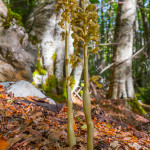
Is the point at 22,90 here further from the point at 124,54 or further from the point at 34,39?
the point at 124,54

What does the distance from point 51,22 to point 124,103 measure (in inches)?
185

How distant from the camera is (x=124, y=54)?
584cm

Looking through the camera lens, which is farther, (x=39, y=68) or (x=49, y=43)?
(x=49, y=43)

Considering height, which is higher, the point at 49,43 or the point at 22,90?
the point at 49,43

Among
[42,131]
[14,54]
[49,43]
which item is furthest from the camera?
[49,43]

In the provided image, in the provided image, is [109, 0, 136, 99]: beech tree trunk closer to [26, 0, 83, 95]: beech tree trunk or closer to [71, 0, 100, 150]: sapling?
[26, 0, 83, 95]: beech tree trunk

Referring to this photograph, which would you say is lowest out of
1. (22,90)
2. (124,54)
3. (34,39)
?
(22,90)

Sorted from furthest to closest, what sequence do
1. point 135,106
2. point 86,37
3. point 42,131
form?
point 135,106, point 42,131, point 86,37

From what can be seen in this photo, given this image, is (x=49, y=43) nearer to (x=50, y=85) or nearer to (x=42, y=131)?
(x=50, y=85)

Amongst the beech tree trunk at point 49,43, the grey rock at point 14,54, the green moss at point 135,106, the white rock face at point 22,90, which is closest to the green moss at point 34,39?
the beech tree trunk at point 49,43

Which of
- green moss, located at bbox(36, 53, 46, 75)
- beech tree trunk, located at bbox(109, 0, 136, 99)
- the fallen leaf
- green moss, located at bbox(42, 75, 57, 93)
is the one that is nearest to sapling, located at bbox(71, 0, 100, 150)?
the fallen leaf

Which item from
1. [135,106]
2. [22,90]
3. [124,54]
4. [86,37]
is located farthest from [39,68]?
[86,37]

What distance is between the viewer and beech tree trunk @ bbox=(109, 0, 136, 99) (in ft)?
18.8

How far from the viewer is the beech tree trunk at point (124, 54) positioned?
5.74 metres
